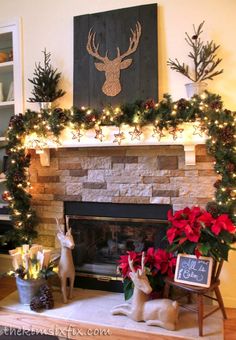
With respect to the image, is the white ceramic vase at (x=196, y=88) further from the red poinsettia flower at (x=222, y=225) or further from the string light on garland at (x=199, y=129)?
the red poinsettia flower at (x=222, y=225)

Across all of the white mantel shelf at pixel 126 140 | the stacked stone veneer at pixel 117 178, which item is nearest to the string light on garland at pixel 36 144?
the white mantel shelf at pixel 126 140

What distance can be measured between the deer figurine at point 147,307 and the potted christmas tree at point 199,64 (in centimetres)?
130

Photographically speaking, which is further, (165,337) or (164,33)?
(164,33)

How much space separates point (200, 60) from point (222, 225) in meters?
1.21

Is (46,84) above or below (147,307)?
above

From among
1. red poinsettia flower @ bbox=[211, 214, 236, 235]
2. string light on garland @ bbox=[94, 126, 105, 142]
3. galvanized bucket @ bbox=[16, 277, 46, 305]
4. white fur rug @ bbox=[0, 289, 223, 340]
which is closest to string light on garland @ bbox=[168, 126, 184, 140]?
string light on garland @ bbox=[94, 126, 105, 142]

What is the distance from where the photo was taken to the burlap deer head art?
239 cm

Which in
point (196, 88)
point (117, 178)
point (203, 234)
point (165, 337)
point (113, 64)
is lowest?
point (165, 337)

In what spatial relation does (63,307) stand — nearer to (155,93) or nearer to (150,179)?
(150,179)

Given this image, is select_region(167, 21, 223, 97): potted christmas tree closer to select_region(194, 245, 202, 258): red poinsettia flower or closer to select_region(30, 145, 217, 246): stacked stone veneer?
select_region(30, 145, 217, 246): stacked stone veneer

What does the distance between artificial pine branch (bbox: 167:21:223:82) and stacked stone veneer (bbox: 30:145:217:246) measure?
0.54 metres

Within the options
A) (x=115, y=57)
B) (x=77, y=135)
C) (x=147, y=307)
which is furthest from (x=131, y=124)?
(x=147, y=307)

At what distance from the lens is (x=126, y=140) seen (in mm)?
2336

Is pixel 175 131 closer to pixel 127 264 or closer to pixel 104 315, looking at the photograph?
pixel 127 264
